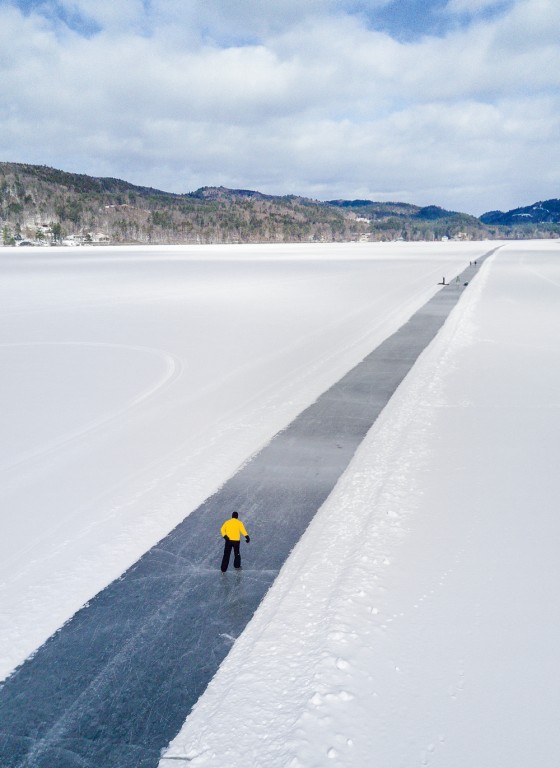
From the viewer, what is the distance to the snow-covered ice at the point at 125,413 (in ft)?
15.5

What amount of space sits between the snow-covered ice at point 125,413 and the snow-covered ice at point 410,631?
1496mm

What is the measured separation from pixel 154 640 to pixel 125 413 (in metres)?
5.24

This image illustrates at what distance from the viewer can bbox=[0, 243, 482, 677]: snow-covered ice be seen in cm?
471

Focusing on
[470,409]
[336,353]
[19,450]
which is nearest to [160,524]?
[19,450]

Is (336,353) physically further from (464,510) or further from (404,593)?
(404,593)

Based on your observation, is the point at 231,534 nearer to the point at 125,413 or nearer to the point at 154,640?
the point at 154,640

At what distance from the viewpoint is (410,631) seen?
3787 mm

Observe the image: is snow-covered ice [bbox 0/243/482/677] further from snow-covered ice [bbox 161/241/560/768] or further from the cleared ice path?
snow-covered ice [bbox 161/241/560/768]

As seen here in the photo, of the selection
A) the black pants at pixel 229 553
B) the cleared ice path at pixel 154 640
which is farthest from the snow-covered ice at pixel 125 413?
the black pants at pixel 229 553

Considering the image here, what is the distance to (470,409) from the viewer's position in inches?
342

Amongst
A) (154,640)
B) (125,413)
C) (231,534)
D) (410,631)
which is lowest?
(154,640)

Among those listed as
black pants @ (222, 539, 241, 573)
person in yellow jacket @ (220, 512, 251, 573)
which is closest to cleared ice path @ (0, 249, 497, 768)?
black pants @ (222, 539, 241, 573)

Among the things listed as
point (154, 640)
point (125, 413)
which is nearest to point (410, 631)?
point (154, 640)

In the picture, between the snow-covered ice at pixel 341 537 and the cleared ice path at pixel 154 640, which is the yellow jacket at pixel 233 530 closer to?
the cleared ice path at pixel 154 640
